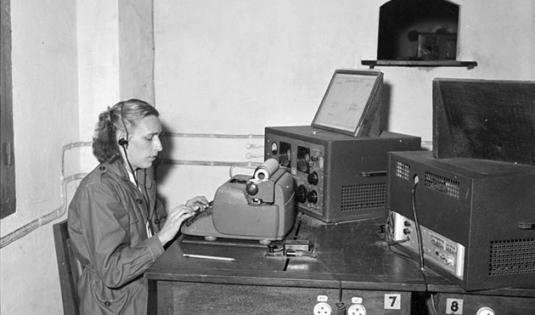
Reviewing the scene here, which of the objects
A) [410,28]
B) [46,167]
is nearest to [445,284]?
[46,167]

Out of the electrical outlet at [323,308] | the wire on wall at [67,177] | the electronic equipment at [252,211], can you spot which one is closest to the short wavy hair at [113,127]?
the wire on wall at [67,177]

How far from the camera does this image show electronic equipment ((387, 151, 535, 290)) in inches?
68.9

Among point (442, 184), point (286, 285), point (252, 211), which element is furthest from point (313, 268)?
point (442, 184)

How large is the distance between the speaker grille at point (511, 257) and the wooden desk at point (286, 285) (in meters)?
0.07

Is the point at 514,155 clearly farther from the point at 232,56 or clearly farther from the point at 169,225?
the point at 232,56

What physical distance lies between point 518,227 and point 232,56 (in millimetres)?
2328

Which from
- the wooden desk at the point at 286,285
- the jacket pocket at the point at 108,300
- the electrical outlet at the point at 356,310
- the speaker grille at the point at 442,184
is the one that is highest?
the speaker grille at the point at 442,184

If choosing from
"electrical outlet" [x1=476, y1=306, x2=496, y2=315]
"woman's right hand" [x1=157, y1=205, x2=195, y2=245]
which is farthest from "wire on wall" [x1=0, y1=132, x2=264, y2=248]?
"electrical outlet" [x1=476, y1=306, x2=496, y2=315]

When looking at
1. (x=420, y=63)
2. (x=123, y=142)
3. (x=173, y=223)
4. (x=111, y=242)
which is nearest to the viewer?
(x=111, y=242)

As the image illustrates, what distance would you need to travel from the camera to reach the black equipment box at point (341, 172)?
2.56 meters

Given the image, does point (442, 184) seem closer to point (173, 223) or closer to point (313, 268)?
point (313, 268)

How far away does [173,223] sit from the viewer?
7.33ft

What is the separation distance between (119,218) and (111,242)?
0.40 feet

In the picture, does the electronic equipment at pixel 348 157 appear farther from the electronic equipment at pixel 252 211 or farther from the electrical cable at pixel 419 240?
the electrical cable at pixel 419 240
